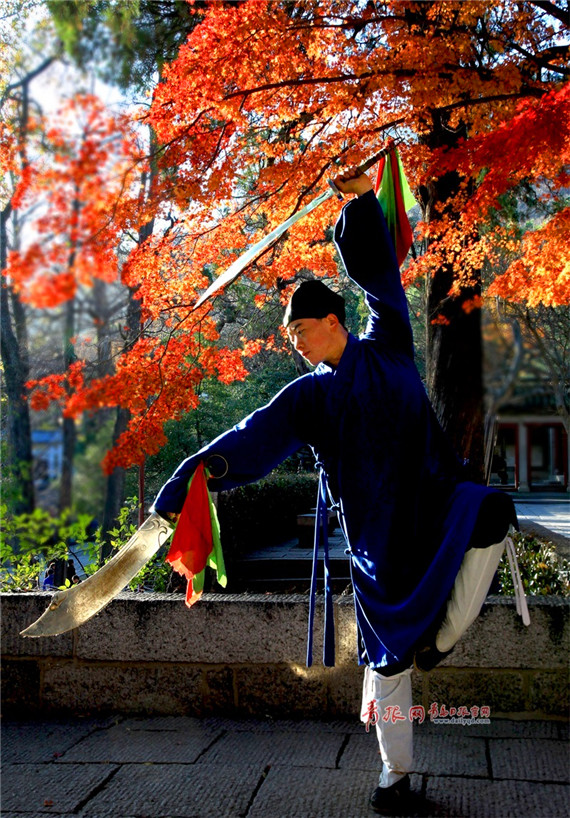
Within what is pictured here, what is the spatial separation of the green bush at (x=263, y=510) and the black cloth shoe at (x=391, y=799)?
13.4 feet

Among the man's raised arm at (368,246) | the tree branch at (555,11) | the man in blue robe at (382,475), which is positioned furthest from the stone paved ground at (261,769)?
the tree branch at (555,11)

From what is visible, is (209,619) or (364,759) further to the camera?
(209,619)

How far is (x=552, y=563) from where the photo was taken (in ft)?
18.4

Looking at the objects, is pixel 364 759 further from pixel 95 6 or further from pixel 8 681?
pixel 95 6

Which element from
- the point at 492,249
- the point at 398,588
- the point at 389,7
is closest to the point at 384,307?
the point at 398,588

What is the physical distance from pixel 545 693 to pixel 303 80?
4.24 metres

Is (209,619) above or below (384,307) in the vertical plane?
below

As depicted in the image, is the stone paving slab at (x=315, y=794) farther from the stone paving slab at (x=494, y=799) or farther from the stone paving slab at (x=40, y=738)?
the stone paving slab at (x=40, y=738)

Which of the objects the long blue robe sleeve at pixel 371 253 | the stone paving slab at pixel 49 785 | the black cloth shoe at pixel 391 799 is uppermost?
the long blue robe sleeve at pixel 371 253

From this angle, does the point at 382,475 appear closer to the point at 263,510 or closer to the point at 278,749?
the point at 278,749

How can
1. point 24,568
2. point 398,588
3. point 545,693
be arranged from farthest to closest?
point 24,568 → point 545,693 → point 398,588

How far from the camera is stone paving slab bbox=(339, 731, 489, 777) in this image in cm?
296

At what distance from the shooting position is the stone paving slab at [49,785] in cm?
277

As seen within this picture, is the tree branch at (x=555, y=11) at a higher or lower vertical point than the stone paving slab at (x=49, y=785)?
higher
